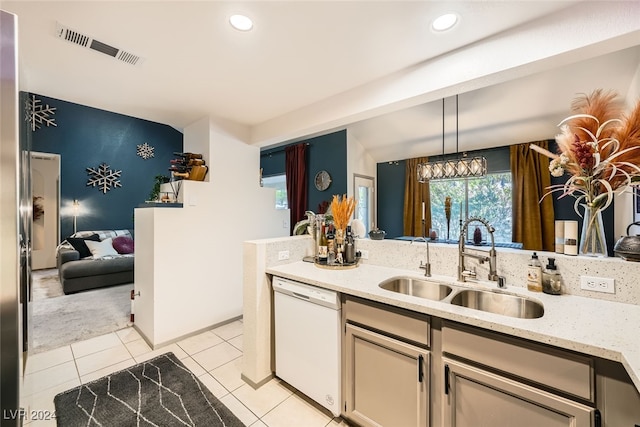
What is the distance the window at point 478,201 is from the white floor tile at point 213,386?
4128 millimetres

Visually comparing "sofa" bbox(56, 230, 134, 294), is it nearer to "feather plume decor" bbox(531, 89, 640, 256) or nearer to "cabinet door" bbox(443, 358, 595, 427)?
"cabinet door" bbox(443, 358, 595, 427)

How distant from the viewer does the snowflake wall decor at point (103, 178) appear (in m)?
5.19

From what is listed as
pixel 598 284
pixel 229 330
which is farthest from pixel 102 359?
pixel 598 284

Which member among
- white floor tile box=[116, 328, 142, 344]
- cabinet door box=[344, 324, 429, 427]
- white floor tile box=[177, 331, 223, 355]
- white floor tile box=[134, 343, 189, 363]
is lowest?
white floor tile box=[177, 331, 223, 355]

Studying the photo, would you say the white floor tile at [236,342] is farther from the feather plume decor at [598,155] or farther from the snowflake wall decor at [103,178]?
the snowflake wall decor at [103,178]

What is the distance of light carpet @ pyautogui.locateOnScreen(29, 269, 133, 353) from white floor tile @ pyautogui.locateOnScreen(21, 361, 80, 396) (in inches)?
11.5

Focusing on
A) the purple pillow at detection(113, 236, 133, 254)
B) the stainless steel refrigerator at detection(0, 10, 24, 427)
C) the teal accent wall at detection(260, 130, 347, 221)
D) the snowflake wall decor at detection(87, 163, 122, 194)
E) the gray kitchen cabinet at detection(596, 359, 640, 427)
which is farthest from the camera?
the snowflake wall decor at detection(87, 163, 122, 194)

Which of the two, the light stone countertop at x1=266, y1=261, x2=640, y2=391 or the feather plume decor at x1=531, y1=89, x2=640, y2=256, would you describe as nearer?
the light stone countertop at x1=266, y1=261, x2=640, y2=391

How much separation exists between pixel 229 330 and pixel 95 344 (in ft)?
4.25

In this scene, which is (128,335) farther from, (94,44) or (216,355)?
(94,44)

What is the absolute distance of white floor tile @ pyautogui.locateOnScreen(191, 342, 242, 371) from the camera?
2.27 meters

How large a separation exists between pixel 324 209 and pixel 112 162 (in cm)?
467

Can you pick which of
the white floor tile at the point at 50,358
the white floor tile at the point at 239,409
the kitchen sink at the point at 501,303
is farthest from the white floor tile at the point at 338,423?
the white floor tile at the point at 50,358

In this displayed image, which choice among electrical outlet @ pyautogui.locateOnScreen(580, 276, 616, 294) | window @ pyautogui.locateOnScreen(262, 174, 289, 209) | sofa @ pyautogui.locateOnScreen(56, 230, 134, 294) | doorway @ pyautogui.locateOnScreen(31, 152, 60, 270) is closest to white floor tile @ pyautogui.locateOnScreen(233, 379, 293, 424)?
electrical outlet @ pyautogui.locateOnScreen(580, 276, 616, 294)
